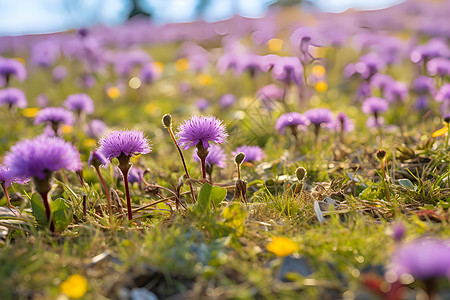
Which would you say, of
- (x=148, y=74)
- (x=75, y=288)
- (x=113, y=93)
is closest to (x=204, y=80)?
(x=148, y=74)

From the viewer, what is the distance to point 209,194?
5.81 ft

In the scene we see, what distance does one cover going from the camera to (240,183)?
182 cm

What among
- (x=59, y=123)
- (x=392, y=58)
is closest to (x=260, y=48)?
(x=392, y=58)

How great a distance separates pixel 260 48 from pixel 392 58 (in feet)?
6.17

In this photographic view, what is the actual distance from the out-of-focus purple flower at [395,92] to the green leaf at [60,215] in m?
2.87

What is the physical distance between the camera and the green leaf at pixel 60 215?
1.72m

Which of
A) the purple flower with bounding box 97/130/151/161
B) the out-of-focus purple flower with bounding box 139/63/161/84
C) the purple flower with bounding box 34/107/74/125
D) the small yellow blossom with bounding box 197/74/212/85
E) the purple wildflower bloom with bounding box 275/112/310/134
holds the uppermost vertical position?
the purple flower with bounding box 97/130/151/161

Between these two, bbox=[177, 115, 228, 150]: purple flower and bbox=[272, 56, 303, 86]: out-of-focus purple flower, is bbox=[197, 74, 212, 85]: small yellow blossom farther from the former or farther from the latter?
bbox=[177, 115, 228, 150]: purple flower

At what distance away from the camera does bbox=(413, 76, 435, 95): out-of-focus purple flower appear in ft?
11.8

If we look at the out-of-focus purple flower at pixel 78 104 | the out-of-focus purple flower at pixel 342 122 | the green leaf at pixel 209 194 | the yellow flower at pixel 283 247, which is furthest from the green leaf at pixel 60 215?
the out-of-focus purple flower at pixel 342 122

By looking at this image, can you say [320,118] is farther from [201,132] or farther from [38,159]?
[38,159]

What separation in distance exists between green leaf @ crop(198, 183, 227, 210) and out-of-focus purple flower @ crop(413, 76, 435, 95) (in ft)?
8.68

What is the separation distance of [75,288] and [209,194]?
0.74 metres

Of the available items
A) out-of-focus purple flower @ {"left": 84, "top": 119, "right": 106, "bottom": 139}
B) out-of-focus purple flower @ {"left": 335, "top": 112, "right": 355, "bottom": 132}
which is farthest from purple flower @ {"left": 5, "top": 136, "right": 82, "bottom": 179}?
out-of-focus purple flower @ {"left": 84, "top": 119, "right": 106, "bottom": 139}
